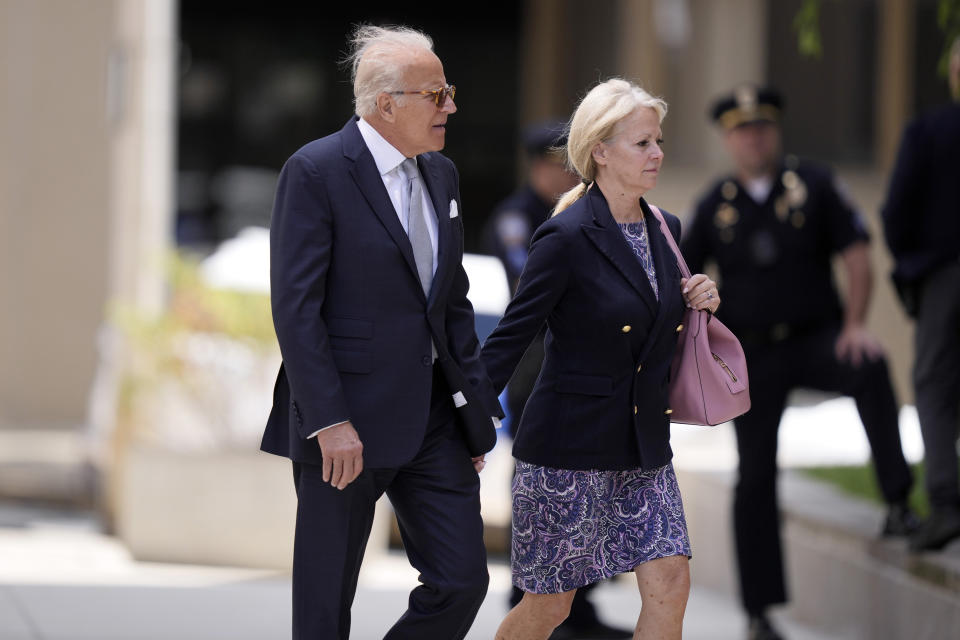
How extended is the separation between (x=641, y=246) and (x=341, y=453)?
1117 millimetres

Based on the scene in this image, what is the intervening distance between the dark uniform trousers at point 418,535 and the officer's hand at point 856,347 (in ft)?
7.83

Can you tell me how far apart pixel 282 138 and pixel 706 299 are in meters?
17.6

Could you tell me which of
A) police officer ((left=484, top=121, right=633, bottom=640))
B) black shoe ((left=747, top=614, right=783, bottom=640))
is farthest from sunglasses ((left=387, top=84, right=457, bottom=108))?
black shoe ((left=747, top=614, right=783, bottom=640))

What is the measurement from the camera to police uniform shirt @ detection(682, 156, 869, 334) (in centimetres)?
612

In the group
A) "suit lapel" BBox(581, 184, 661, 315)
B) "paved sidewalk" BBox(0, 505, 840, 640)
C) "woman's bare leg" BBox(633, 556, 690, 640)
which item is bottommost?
"paved sidewalk" BBox(0, 505, 840, 640)

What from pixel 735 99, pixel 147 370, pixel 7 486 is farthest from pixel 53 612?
pixel 7 486

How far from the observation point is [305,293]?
3.79 metres

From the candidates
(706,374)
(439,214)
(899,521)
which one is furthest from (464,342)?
(899,521)

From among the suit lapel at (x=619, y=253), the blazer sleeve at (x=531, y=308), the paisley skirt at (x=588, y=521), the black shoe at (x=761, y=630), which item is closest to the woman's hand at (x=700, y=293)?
the suit lapel at (x=619, y=253)

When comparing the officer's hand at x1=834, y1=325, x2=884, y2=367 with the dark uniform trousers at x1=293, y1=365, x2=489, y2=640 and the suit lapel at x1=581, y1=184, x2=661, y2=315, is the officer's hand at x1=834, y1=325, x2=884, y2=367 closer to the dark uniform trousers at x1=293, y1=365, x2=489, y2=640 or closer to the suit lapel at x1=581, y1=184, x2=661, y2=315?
the suit lapel at x1=581, y1=184, x2=661, y2=315

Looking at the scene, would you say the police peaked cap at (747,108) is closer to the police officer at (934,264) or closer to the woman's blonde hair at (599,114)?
the police officer at (934,264)

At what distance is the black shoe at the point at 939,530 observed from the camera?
18.8 ft

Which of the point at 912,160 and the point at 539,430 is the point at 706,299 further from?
the point at 912,160

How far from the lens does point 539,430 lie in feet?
14.3
